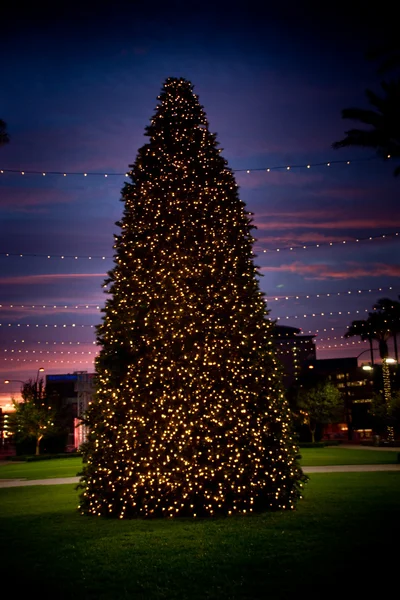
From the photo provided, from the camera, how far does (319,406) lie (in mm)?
43938

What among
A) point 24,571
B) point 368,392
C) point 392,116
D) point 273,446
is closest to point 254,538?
point 273,446

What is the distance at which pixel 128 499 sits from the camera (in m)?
10.4

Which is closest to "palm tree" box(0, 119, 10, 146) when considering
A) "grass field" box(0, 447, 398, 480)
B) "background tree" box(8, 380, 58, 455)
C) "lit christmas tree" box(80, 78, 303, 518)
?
"lit christmas tree" box(80, 78, 303, 518)

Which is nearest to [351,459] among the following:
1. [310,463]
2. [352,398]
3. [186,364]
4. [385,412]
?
[310,463]

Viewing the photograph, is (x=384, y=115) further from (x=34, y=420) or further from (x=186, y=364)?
(x=34, y=420)

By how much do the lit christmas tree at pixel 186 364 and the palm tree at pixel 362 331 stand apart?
37.1m

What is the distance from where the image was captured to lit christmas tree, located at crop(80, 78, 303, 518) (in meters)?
10.2

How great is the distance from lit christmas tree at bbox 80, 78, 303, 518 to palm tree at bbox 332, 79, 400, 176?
3.43m

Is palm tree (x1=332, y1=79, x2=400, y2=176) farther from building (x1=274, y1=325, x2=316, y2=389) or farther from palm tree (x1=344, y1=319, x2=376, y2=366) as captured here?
palm tree (x1=344, y1=319, x2=376, y2=366)

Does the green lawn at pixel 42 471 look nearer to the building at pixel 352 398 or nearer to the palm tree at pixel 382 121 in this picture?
the palm tree at pixel 382 121

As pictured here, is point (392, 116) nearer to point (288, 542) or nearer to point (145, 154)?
point (145, 154)

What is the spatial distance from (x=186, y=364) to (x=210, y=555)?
149 inches

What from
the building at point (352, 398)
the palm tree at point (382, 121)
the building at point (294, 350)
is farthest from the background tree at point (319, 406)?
the palm tree at point (382, 121)

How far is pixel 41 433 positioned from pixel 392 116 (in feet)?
118
